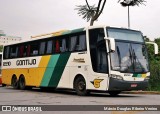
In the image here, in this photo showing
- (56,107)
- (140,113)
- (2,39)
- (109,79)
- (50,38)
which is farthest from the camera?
(2,39)

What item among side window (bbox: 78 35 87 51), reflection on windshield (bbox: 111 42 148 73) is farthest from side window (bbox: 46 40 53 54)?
reflection on windshield (bbox: 111 42 148 73)

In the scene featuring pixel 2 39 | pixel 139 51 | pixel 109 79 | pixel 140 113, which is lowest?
pixel 140 113

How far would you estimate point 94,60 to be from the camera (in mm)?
19172

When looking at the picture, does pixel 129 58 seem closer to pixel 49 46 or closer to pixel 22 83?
pixel 49 46

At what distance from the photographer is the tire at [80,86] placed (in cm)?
1998

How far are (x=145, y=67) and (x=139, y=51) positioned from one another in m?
0.80

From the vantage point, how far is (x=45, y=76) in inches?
930

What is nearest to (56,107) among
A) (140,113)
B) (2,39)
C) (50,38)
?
(140,113)

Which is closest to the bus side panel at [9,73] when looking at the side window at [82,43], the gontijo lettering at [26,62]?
the gontijo lettering at [26,62]

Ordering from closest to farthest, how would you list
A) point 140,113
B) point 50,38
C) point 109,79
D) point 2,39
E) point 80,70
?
point 140,113 → point 109,79 → point 80,70 → point 50,38 → point 2,39

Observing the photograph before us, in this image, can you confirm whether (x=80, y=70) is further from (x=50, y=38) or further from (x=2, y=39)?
(x=2, y=39)

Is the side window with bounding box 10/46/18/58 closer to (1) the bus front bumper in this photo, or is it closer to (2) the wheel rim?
(2) the wheel rim

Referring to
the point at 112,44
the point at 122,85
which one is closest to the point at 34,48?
the point at 122,85

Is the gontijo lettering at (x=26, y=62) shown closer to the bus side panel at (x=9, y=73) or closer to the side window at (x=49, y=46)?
the bus side panel at (x=9, y=73)
